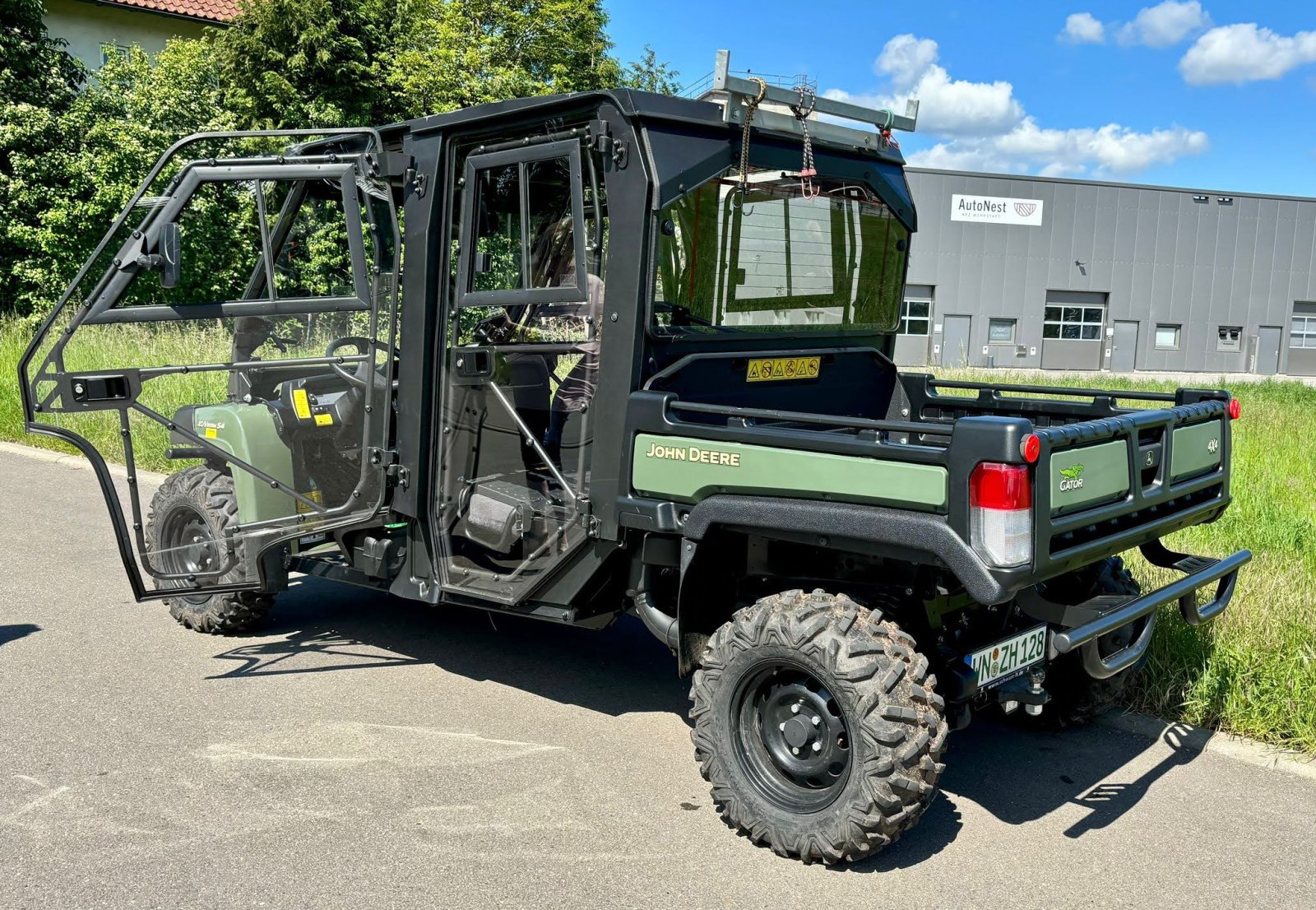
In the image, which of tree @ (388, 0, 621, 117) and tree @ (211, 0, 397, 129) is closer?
tree @ (211, 0, 397, 129)

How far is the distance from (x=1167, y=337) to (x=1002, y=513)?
40473 millimetres

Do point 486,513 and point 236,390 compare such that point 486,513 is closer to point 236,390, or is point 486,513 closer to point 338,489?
point 338,489

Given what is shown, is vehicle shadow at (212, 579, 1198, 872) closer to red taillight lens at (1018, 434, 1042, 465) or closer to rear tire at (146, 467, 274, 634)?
rear tire at (146, 467, 274, 634)

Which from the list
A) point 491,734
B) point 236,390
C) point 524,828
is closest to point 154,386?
point 236,390

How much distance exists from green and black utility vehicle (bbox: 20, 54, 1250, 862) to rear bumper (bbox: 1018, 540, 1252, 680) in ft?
0.06

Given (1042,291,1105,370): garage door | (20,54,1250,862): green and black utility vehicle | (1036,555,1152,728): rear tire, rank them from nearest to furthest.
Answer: (20,54,1250,862): green and black utility vehicle
(1036,555,1152,728): rear tire
(1042,291,1105,370): garage door

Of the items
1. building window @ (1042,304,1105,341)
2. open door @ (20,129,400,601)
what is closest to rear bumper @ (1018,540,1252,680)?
open door @ (20,129,400,601)

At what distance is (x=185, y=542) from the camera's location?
5.97m

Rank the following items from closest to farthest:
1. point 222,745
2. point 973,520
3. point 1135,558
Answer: point 973,520 < point 222,745 < point 1135,558

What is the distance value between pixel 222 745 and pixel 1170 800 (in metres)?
3.67

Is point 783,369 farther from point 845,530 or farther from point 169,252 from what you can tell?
point 169,252

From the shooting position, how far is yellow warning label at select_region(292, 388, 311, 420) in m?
5.34

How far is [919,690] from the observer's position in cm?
356

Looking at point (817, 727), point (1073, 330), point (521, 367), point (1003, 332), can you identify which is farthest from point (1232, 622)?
point (1073, 330)
